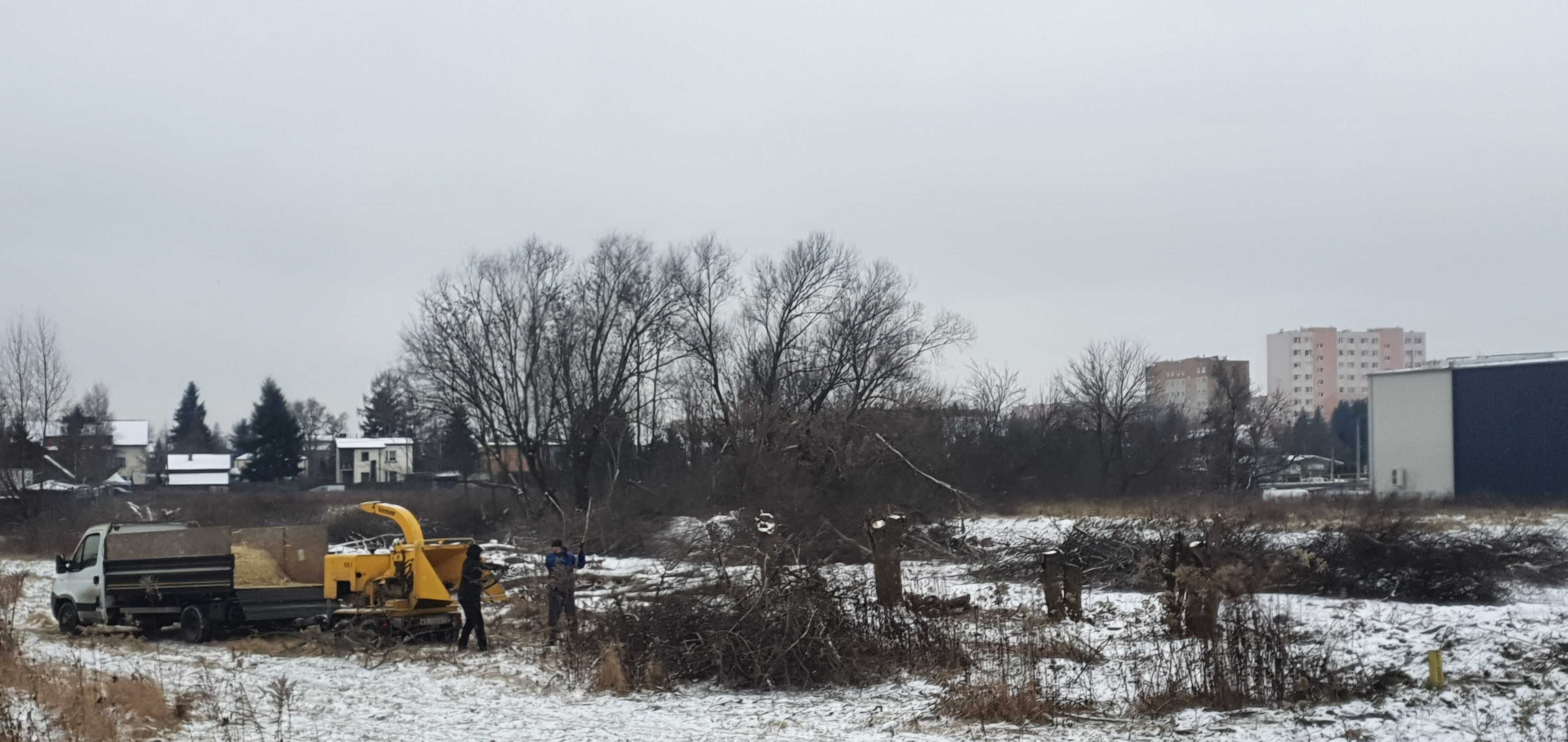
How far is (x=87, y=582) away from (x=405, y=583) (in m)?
6.33

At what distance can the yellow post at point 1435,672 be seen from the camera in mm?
11688

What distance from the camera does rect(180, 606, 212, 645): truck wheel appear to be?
20312 mm

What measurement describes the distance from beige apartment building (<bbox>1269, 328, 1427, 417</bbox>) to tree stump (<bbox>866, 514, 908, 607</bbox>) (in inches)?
5145

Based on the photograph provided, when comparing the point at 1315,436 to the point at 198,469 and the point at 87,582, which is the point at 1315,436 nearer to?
the point at 198,469

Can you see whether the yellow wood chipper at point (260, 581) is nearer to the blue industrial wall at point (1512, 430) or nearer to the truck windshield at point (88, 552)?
the truck windshield at point (88, 552)

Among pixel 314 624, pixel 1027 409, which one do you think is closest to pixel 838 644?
pixel 314 624

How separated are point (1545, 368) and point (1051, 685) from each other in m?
44.3

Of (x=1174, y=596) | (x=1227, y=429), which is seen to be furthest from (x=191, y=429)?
(x=1174, y=596)

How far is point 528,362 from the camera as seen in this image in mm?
59125

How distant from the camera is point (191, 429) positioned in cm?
12581

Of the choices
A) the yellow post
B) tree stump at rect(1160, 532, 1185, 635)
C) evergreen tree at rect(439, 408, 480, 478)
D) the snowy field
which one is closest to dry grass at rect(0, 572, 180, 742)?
the snowy field

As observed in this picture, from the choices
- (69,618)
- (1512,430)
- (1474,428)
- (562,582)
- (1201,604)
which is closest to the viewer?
(1201,604)

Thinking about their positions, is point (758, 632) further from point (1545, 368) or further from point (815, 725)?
point (1545, 368)

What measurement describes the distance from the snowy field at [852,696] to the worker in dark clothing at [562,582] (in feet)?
2.24
